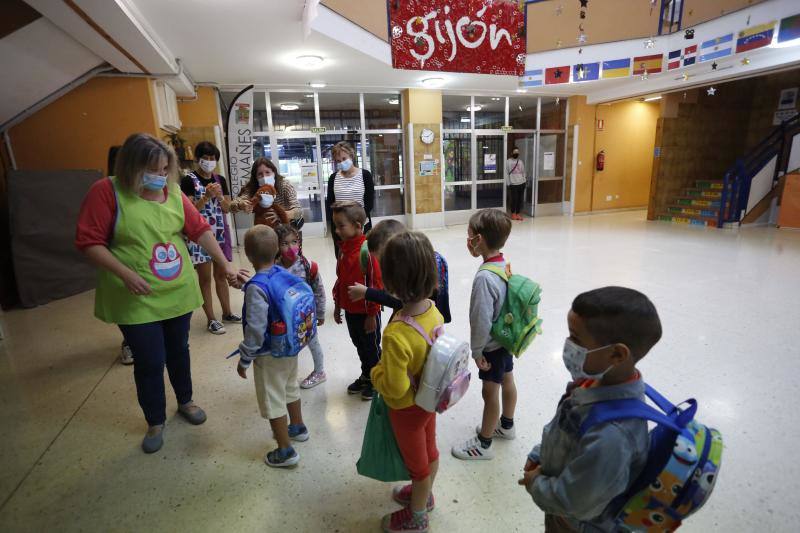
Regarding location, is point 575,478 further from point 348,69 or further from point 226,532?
point 348,69

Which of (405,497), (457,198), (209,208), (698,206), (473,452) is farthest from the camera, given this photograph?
(457,198)

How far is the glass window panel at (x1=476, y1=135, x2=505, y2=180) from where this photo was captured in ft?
30.4

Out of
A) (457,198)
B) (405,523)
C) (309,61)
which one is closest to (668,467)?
(405,523)

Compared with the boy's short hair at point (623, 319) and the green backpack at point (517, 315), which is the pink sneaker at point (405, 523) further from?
the boy's short hair at point (623, 319)

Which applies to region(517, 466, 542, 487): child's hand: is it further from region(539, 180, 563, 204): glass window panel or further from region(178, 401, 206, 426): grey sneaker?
region(539, 180, 563, 204): glass window panel

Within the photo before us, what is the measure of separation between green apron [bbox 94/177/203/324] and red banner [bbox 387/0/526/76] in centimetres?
361

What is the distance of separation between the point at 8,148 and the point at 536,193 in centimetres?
960

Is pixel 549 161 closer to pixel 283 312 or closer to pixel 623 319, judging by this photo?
pixel 283 312

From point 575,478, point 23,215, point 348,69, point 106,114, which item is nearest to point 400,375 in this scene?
point 575,478

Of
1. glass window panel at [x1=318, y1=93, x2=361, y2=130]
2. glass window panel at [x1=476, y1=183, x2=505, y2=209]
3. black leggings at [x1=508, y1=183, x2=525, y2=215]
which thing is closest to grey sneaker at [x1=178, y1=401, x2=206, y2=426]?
glass window panel at [x1=318, y1=93, x2=361, y2=130]

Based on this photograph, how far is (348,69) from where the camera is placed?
615 centimetres

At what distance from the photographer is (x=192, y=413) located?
6.72 feet

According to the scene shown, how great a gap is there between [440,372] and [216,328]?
268 centimetres

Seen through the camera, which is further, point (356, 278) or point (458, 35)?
point (458, 35)
